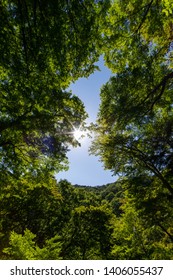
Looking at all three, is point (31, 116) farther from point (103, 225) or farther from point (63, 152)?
point (103, 225)

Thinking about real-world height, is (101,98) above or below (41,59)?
above

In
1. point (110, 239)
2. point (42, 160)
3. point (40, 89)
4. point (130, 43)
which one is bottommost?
point (110, 239)

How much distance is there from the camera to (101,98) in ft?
47.6

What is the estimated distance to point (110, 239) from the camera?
28562mm

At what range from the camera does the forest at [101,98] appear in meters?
8.20

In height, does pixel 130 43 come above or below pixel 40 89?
above

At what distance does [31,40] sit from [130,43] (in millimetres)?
4069

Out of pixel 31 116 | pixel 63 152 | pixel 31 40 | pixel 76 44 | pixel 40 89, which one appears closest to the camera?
pixel 31 40

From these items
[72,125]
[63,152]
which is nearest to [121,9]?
[72,125]

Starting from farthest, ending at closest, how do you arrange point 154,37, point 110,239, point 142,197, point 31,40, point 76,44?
point 110,239 → point 142,197 → point 154,37 → point 76,44 → point 31,40

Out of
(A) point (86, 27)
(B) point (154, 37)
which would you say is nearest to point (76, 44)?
(A) point (86, 27)

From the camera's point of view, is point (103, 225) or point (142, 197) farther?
point (103, 225)

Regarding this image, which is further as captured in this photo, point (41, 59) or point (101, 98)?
point (101, 98)

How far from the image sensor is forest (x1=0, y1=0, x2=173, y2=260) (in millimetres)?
8203
